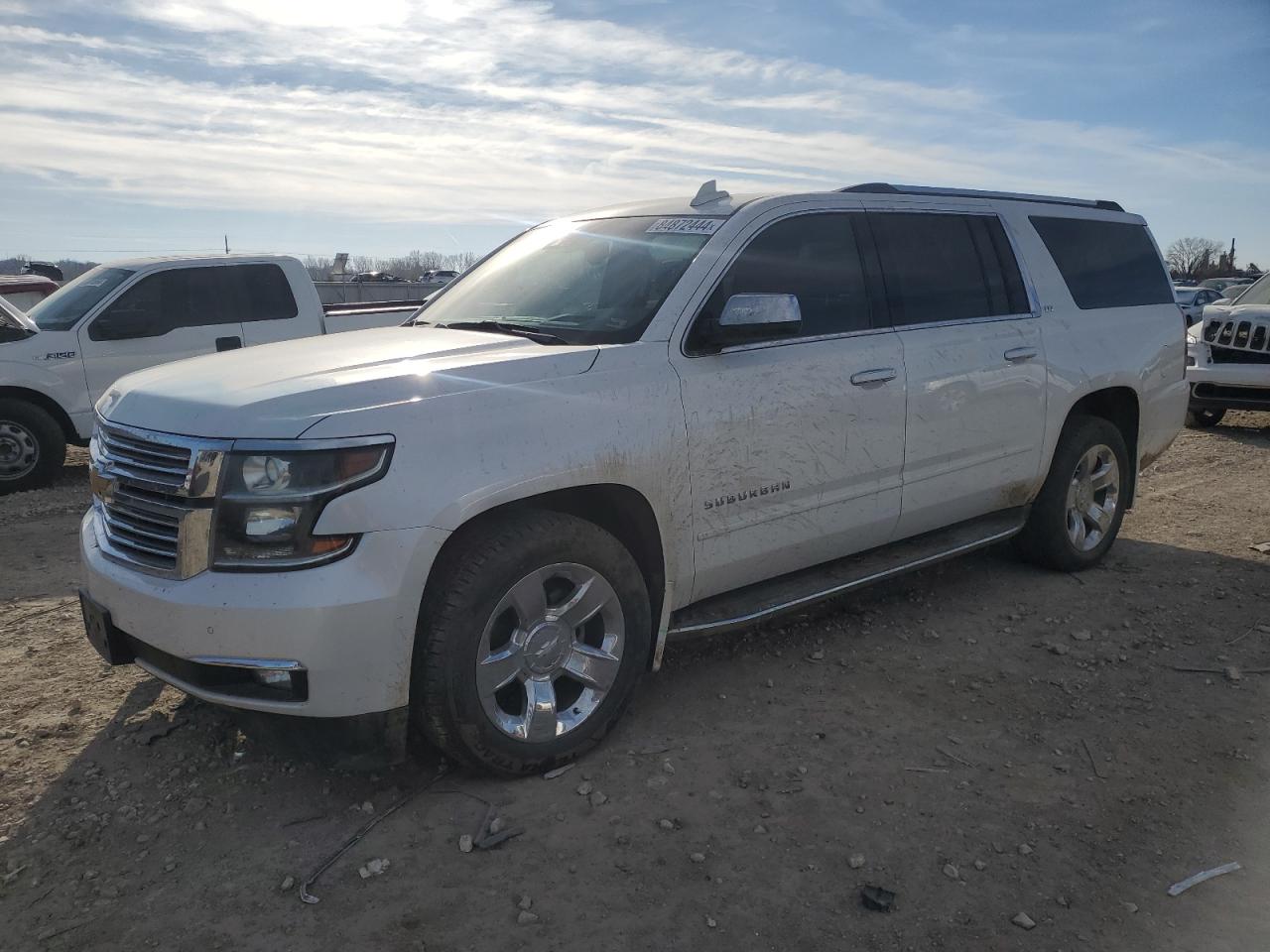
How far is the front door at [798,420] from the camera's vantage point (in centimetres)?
376

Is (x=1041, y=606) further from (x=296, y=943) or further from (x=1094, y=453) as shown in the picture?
(x=296, y=943)

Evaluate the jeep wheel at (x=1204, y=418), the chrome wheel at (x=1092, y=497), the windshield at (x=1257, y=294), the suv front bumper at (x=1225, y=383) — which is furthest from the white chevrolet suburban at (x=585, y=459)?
the windshield at (x=1257, y=294)

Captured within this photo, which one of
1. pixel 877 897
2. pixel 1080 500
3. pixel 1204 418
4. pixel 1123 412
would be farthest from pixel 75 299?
pixel 1204 418

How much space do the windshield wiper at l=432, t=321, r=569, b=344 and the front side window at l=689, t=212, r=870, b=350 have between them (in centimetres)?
63

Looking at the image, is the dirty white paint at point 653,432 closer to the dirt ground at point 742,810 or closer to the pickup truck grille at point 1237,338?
the dirt ground at point 742,810

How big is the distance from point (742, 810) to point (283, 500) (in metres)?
1.71

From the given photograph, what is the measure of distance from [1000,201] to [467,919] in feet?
14.1

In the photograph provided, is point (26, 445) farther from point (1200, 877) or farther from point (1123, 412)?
point (1200, 877)

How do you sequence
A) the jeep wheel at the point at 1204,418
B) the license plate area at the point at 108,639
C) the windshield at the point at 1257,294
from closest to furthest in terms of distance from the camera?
the license plate area at the point at 108,639, the windshield at the point at 1257,294, the jeep wheel at the point at 1204,418

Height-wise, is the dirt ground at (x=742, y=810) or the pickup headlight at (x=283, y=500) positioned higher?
the pickup headlight at (x=283, y=500)

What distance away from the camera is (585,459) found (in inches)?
132

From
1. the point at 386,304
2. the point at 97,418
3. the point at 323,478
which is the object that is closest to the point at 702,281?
the point at 323,478

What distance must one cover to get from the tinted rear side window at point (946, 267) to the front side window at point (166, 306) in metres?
6.46

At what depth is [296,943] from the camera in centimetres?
267
